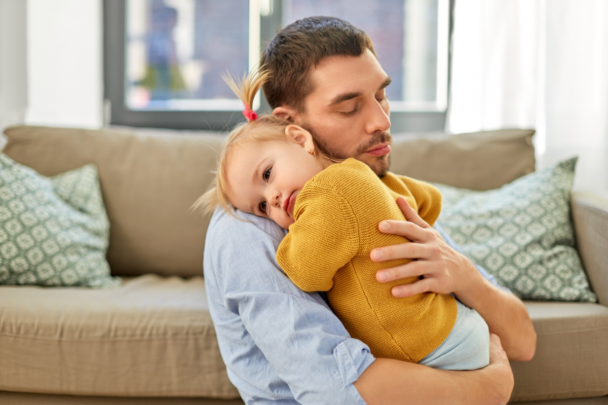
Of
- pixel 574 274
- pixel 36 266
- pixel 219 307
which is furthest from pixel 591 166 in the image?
pixel 36 266

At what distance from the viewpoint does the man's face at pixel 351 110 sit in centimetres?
104

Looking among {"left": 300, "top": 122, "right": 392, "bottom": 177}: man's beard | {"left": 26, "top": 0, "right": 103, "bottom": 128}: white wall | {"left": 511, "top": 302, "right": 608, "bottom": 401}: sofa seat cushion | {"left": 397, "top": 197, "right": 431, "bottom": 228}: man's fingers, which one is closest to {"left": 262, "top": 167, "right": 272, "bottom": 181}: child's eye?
{"left": 300, "top": 122, "right": 392, "bottom": 177}: man's beard

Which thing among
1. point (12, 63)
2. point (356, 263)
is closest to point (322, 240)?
point (356, 263)

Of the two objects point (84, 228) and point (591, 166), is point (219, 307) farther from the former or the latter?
point (591, 166)

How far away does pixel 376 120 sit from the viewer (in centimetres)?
105

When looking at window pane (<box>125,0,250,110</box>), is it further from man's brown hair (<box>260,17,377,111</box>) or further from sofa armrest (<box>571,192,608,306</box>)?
sofa armrest (<box>571,192,608,306</box>)

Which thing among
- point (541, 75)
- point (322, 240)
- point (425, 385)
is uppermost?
point (541, 75)

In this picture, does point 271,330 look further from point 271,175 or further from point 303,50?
point 303,50

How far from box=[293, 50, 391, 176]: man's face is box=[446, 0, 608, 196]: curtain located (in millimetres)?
1359

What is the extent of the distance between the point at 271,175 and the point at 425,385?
45 centimetres

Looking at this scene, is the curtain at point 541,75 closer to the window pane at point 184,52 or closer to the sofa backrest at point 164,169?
the sofa backrest at point 164,169

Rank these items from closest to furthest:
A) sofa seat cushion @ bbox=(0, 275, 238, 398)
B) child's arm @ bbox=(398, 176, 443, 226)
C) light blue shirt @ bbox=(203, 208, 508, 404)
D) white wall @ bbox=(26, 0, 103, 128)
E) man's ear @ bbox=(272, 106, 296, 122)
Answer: light blue shirt @ bbox=(203, 208, 508, 404) → child's arm @ bbox=(398, 176, 443, 226) → man's ear @ bbox=(272, 106, 296, 122) → sofa seat cushion @ bbox=(0, 275, 238, 398) → white wall @ bbox=(26, 0, 103, 128)

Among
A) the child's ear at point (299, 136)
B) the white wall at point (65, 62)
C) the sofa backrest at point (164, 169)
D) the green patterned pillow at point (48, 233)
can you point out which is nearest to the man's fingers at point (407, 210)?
the child's ear at point (299, 136)

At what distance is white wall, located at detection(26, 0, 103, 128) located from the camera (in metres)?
2.51
